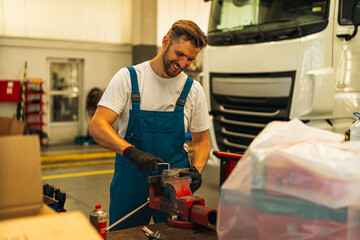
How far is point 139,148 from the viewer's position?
2.33 m

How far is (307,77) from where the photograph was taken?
407 centimetres

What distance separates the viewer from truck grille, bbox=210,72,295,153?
14.3ft

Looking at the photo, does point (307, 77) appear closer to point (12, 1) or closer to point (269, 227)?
point (269, 227)

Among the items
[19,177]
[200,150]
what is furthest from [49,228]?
[200,150]

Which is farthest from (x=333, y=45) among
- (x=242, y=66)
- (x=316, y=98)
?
(x=242, y=66)

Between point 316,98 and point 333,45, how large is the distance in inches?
22.7

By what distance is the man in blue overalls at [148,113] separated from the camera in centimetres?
227

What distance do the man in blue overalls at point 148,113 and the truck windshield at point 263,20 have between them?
6.99 ft

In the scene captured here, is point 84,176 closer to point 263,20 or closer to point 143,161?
point 263,20

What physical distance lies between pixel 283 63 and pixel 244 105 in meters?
0.76

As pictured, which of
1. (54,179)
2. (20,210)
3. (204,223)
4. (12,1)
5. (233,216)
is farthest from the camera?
(12,1)

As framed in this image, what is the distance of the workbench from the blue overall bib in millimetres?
471

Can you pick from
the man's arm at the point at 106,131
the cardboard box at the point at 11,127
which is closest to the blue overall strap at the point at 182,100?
the man's arm at the point at 106,131

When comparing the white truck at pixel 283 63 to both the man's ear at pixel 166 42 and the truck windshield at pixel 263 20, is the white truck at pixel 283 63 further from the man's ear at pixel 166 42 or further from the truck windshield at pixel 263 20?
the man's ear at pixel 166 42
